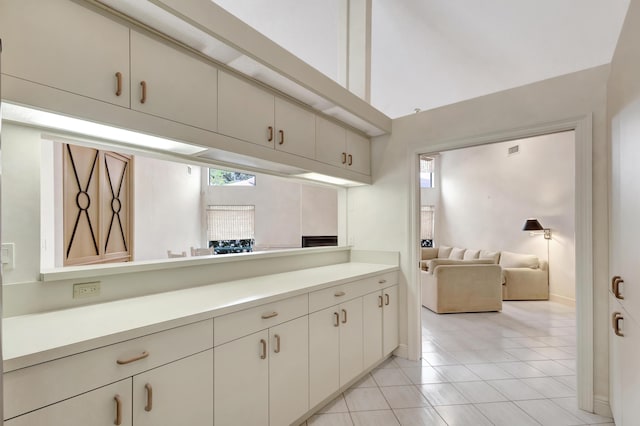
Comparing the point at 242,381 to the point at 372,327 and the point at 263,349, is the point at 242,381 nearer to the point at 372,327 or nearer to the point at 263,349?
the point at 263,349

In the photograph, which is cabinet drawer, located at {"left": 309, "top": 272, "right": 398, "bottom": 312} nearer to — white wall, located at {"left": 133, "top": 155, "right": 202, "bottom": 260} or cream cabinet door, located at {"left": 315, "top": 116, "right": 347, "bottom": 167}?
cream cabinet door, located at {"left": 315, "top": 116, "right": 347, "bottom": 167}

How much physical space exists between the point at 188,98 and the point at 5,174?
0.89 m

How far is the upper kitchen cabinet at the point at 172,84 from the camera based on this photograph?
4.86 feet

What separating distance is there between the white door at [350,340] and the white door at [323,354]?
2.4 inches

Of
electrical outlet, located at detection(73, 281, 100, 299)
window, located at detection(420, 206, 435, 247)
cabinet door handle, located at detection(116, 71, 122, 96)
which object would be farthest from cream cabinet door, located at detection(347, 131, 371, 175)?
window, located at detection(420, 206, 435, 247)

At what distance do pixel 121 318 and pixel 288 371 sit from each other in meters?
1.03

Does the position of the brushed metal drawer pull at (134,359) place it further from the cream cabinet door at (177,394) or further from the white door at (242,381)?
the white door at (242,381)

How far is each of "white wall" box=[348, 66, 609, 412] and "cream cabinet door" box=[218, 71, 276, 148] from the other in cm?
155

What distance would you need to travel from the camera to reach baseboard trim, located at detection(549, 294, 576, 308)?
17.0ft

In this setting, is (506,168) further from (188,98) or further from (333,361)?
(188,98)

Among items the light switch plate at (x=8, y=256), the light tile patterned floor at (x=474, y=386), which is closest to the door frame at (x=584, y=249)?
the light tile patterned floor at (x=474, y=386)

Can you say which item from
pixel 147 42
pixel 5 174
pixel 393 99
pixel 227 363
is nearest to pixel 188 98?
pixel 147 42

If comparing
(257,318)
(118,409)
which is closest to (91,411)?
(118,409)

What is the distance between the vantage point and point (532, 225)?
228 inches
